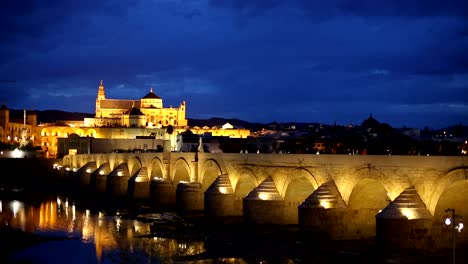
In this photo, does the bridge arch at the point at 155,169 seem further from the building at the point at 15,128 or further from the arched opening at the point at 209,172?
the building at the point at 15,128

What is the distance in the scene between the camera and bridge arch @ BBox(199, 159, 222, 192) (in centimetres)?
4397

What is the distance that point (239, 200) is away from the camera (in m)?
39.9

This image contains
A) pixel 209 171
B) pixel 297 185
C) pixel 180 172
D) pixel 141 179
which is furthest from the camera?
pixel 141 179

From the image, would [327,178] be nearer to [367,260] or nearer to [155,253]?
[367,260]

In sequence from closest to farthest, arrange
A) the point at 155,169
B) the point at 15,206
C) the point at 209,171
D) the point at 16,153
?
the point at 209,171 < the point at 15,206 < the point at 155,169 < the point at 16,153

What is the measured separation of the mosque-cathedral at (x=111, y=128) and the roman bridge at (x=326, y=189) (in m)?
55.7

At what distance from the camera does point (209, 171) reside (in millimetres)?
45344

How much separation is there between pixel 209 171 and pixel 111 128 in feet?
286

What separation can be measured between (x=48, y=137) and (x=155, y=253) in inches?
4431

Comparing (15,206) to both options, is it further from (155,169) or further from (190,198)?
(190,198)

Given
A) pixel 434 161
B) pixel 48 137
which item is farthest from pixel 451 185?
pixel 48 137

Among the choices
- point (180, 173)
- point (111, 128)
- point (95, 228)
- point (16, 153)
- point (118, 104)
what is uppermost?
point (118, 104)

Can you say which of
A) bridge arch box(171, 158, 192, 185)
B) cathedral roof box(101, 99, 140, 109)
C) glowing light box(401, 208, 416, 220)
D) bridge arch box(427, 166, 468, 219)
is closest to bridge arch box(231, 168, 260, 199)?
bridge arch box(171, 158, 192, 185)

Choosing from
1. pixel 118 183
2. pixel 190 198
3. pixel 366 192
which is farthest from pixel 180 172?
pixel 366 192
